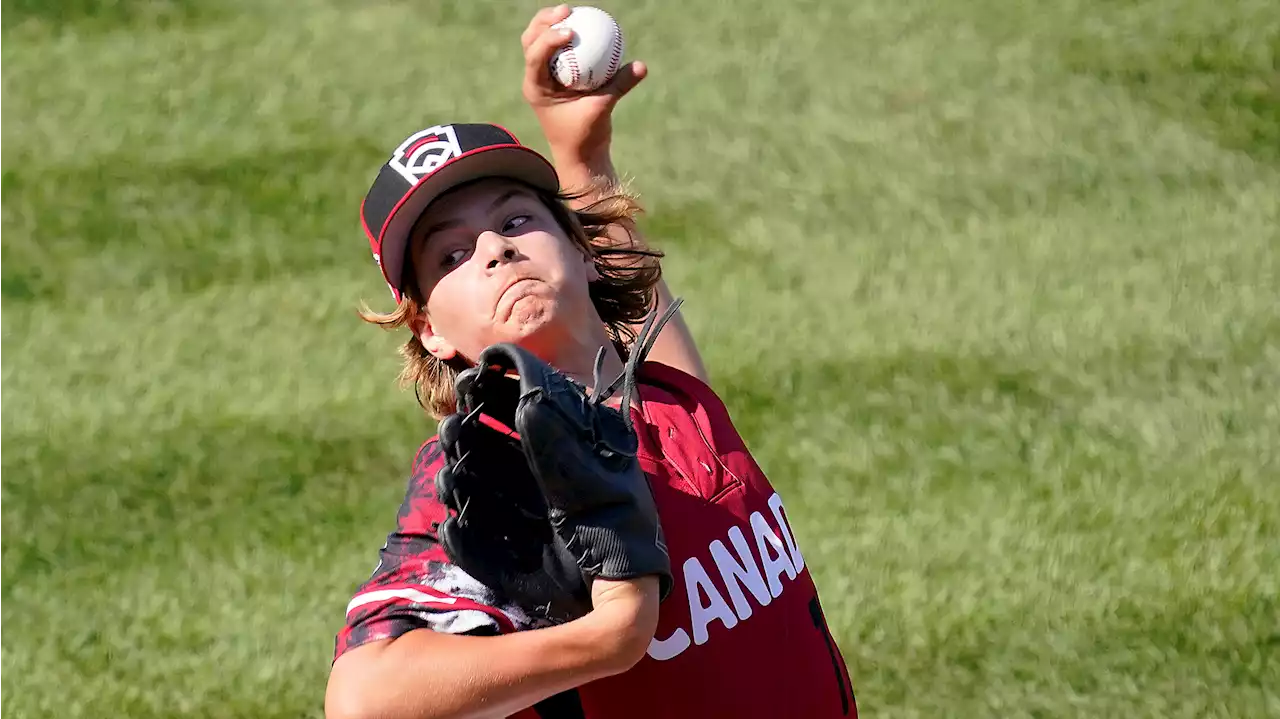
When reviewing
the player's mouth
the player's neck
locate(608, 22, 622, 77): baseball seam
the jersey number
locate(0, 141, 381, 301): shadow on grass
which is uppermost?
locate(0, 141, 381, 301): shadow on grass

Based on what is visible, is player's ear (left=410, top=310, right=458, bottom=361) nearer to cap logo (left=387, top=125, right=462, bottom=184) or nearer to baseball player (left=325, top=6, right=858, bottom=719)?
baseball player (left=325, top=6, right=858, bottom=719)

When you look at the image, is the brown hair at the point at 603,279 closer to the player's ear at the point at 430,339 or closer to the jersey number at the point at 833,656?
the player's ear at the point at 430,339

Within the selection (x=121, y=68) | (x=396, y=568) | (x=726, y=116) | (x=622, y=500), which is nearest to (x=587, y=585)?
(x=622, y=500)

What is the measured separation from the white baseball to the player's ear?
727 mm

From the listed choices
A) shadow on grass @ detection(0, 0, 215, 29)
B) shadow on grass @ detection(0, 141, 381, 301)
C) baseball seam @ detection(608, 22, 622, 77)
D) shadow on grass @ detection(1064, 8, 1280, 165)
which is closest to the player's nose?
baseball seam @ detection(608, 22, 622, 77)

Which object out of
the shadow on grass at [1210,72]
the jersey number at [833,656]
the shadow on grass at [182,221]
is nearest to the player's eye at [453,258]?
the jersey number at [833,656]

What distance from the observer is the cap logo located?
8.79ft

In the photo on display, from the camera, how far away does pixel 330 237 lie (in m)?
6.90

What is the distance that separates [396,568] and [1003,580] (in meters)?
2.91

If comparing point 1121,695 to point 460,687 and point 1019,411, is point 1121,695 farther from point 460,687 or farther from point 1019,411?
point 460,687

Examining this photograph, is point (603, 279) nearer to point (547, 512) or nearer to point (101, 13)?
point (547, 512)

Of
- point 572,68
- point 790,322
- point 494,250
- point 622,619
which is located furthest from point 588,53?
point 790,322

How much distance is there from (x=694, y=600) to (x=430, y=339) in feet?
2.48

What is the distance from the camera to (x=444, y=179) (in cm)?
269
